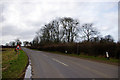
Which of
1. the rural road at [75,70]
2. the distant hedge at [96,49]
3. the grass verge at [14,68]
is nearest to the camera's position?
the rural road at [75,70]

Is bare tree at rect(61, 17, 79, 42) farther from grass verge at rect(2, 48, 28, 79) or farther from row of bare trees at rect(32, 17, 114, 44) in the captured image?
grass verge at rect(2, 48, 28, 79)

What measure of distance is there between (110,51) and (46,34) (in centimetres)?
4436

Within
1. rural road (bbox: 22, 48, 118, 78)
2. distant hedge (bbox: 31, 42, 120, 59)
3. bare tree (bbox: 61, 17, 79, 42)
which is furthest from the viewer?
bare tree (bbox: 61, 17, 79, 42)

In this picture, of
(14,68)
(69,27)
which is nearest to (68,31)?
(69,27)

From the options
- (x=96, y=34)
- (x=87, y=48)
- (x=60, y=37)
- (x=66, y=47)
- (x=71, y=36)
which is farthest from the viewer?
(x=60, y=37)

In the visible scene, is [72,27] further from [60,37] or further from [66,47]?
[66,47]

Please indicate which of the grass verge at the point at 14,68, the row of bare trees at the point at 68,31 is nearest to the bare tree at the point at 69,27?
the row of bare trees at the point at 68,31

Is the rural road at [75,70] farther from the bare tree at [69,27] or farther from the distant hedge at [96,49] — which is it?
the bare tree at [69,27]

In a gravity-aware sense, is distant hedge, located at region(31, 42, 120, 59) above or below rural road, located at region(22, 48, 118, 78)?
above

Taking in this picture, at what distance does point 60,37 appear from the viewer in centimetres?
5300

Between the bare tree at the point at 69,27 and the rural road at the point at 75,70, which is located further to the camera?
the bare tree at the point at 69,27

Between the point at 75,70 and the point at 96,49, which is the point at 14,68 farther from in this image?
the point at 96,49

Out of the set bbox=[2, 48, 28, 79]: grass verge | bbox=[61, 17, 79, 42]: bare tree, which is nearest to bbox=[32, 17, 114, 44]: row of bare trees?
bbox=[61, 17, 79, 42]: bare tree

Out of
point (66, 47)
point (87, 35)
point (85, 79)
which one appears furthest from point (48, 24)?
point (85, 79)
